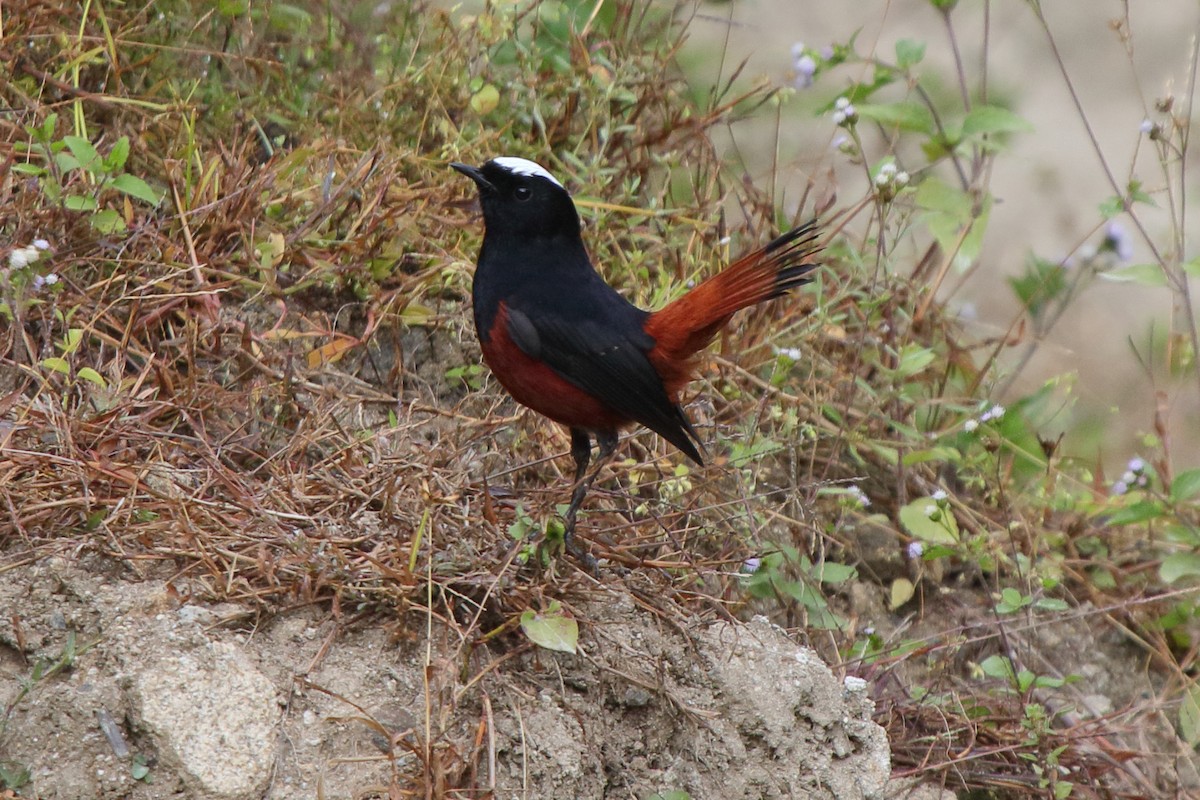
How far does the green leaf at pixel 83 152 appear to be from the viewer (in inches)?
150

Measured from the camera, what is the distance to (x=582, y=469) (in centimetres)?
392

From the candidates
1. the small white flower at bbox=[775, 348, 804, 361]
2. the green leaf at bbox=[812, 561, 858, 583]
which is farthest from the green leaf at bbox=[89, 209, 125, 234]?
the green leaf at bbox=[812, 561, 858, 583]

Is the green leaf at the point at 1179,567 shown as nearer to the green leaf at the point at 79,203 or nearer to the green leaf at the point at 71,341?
the green leaf at the point at 71,341

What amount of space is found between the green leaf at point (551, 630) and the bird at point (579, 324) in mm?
323

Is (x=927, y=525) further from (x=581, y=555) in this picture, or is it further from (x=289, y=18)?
(x=289, y=18)

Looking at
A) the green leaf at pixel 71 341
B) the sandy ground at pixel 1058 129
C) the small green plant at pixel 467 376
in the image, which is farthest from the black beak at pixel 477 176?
the sandy ground at pixel 1058 129

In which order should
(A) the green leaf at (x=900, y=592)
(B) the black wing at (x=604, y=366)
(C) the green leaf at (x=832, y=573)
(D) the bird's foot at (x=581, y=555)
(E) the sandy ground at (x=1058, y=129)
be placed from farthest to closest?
(E) the sandy ground at (x=1058, y=129) → (A) the green leaf at (x=900, y=592) → (C) the green leaf at (x=832, y=573) → (B) the black wing at (x=604, y=366) → (D) the bird's foot at (x=581, y=555)

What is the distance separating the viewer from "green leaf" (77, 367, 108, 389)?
3473mm

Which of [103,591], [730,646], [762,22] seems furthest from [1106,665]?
[762,22]

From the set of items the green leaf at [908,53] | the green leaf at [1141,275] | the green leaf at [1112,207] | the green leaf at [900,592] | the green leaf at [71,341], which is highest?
the green leaf at [908,53]

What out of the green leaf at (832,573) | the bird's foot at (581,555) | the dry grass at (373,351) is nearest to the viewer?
the dry grass at (373,351)

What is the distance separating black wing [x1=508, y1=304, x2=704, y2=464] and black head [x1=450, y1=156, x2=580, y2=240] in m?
0.30

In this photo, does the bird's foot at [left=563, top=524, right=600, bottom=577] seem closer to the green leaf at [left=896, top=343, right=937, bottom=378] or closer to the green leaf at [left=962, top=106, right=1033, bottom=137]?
the green leaf at [left=896, top=343, right=937, bottom=378]

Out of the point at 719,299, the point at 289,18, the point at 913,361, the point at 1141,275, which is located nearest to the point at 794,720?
the point at 719,299
